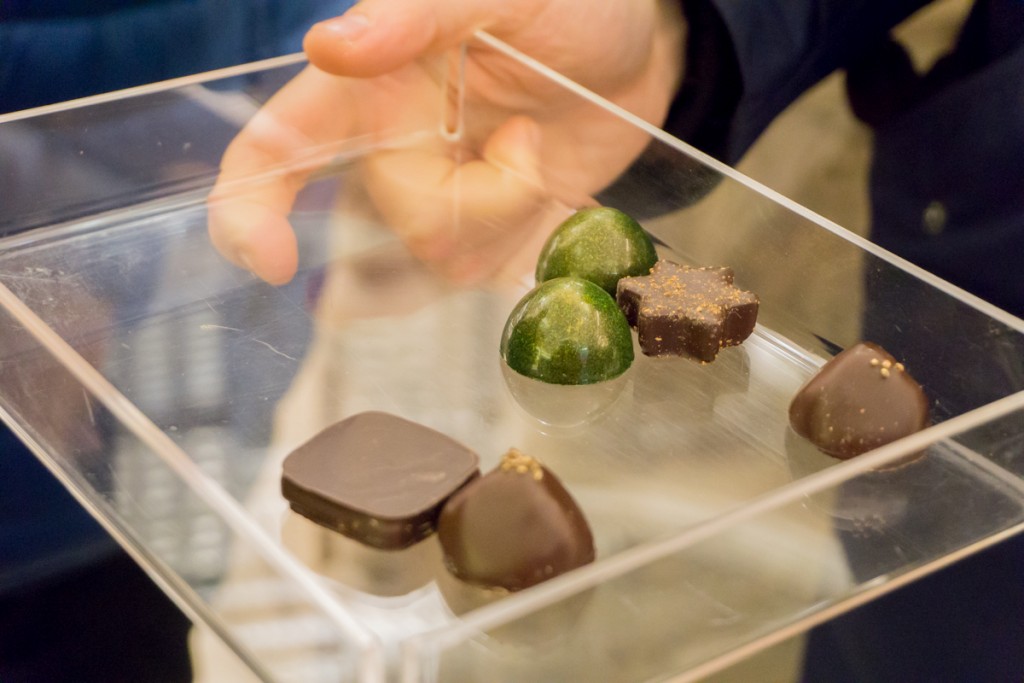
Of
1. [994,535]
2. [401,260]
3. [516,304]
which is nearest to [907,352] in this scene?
[994,535]

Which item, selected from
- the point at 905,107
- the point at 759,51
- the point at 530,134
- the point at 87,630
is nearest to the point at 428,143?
the point at 530,134

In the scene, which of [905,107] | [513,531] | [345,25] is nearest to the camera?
[513,531]

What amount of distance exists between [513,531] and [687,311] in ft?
0.90

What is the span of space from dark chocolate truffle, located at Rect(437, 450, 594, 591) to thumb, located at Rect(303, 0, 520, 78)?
522mm

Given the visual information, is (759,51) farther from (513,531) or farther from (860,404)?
(513,531)

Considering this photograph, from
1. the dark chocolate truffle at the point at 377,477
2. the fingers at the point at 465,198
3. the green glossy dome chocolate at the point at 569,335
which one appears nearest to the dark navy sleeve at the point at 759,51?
the fingers at the point at 465,198

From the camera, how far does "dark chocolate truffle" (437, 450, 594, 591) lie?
0.62m

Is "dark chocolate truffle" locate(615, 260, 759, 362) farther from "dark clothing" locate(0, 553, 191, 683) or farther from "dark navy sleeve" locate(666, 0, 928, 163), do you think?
"dark clothing" locate(0, 553, 191, 683)

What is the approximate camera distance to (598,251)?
0.90 meters

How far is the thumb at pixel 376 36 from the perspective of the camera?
1.04 metres

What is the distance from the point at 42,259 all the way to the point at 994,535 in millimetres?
723

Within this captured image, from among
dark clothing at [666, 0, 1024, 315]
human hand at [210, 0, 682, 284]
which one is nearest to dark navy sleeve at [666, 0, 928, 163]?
dark clothing at [666, 0, 1024, 315]

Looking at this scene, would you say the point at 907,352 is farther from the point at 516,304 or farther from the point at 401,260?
the point at 401,260

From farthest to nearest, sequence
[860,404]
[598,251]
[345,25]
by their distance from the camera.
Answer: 1. [345,25]
2. [598,251]
3. [860,404]
